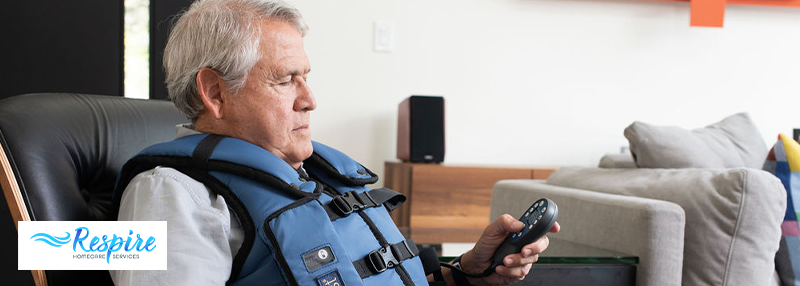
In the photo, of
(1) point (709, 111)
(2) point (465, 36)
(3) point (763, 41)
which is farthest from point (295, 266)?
(3) point (763, 41)

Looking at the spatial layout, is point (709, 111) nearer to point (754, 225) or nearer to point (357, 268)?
point (754, 225)

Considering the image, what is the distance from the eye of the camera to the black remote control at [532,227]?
103 centimetres

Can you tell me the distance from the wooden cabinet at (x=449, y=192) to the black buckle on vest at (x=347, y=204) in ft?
6.22

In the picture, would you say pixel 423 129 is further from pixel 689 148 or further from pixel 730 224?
pixel 730 224

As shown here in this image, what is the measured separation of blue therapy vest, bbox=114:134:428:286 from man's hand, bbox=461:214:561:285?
0.58ft

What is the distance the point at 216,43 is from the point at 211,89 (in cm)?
7

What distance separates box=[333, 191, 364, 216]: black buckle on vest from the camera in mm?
962

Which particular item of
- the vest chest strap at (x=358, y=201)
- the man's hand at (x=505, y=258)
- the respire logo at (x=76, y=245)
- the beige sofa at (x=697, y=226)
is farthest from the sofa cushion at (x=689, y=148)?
the respire logo at (x=76, y=245)

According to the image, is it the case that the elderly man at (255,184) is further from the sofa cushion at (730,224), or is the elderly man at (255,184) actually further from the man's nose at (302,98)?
the sofa cushion at (730,224)

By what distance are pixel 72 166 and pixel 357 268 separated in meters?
0.50

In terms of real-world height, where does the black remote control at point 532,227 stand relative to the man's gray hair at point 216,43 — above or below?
below


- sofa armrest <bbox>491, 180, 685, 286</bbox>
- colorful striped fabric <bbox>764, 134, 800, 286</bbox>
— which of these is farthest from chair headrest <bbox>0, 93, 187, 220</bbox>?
colorful striped fabric <bbox>764, 134, 800, 286</bbox>

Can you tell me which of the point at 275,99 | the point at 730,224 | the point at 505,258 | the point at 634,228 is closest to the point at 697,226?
the point at 730,224

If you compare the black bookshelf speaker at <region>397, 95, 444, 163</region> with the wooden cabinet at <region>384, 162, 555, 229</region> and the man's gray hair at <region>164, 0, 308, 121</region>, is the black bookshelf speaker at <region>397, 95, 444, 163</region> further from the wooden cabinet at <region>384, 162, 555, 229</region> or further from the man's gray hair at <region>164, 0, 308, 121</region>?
the man's gray hair at <region>164, 0, 308, 121</region>
